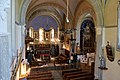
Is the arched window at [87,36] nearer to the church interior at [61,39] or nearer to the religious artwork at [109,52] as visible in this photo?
the church interior at [61,39]

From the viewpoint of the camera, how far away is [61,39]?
23359 millimetres

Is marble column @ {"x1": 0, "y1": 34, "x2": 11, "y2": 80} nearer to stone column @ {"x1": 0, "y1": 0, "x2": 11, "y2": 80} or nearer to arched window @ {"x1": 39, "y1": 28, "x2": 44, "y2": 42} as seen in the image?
stone column @ {"x1": 0, "y1": 0, "x2": 11, "y2": 80}

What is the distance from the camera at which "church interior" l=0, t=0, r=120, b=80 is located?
15.0 feet

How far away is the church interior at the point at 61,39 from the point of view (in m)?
4.57

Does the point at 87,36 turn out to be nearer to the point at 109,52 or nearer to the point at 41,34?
the point at 41,34

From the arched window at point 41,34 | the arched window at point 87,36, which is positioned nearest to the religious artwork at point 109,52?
the arched window at point 87,36

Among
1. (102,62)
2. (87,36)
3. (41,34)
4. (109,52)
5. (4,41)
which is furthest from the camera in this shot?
(41,34)

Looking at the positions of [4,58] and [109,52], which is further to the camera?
[109,52]

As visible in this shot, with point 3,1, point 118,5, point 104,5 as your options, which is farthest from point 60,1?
point 3,1

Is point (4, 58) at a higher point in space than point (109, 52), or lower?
higher

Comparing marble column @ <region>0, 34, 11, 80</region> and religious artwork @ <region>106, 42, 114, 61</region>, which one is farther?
religious artwork @ <region>106, 42, 114, 61</region>

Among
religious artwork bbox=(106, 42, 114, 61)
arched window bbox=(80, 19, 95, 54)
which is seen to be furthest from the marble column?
arched window bbox=(80, 19, 95, 54)

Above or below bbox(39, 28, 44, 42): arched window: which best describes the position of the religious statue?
below

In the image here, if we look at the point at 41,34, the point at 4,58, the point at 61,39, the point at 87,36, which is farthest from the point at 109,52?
the point at 41,34
